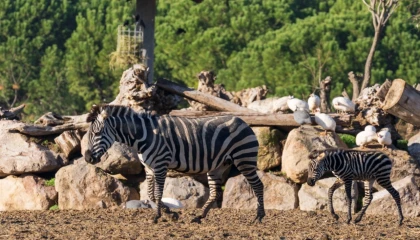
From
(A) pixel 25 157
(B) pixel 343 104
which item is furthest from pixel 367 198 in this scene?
(A) pixel 25 157

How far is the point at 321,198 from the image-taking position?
60.5 ft

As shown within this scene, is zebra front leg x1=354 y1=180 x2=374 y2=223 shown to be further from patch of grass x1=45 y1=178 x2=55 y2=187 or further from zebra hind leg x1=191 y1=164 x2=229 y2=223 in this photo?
patch of grass x1=45 y1=178 x2=55 y2=187

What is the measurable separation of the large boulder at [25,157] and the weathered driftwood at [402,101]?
6218 millimetres

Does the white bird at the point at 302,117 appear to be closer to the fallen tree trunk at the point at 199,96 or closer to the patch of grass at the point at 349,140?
the patch of grass at the point at 349,140

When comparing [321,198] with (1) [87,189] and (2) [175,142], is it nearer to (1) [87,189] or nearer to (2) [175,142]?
(1) [87,189]

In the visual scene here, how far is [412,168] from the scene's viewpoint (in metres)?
19.0

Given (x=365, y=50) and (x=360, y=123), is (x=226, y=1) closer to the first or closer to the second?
(x=365, y=50)

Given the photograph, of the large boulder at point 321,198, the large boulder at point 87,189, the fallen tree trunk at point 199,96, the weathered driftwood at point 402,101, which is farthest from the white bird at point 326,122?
the large boulder at point 87,189

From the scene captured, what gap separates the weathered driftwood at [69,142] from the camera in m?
19.8

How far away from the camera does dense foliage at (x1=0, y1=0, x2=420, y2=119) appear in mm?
45062

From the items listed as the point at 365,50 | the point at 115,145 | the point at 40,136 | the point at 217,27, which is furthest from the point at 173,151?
the point at 217,27

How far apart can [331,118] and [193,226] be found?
6044mm

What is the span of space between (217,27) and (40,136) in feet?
104

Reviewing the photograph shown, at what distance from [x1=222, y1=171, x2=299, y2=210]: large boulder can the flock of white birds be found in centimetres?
134
